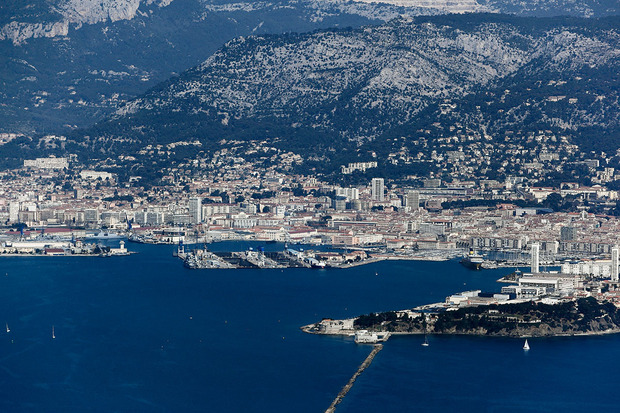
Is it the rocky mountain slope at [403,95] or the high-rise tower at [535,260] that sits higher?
the rocky mountain slope at [403,95]

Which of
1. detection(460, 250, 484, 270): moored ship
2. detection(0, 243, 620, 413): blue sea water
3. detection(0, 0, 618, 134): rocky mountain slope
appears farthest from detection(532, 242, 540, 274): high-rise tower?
detection(0, 0, 618, 134): rocky mountain slope

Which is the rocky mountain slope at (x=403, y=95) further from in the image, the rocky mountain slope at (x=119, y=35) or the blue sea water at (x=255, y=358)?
the blue sea water at (x=255, y=358)

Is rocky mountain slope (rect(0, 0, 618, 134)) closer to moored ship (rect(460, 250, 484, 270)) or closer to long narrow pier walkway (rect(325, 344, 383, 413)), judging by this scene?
moored ship (rect(460, 250, 484, 270))

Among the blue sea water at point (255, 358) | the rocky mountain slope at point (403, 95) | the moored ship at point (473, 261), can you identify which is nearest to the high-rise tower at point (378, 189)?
the rocky mountain slope at point (403, 95)

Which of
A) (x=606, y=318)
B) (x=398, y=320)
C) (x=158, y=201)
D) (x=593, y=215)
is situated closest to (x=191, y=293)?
(x=398, y=320)

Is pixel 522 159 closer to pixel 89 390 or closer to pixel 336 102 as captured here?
pixel 336 102

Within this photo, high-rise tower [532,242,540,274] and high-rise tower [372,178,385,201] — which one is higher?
high-rise tower [372,178,385,201]
